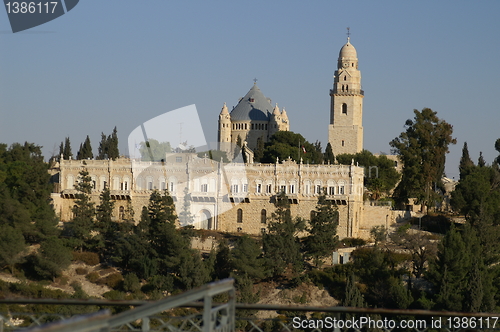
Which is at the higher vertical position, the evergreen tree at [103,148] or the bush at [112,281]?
the evergreen tree at [103,148]

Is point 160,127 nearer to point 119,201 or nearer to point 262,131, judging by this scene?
point 119,201

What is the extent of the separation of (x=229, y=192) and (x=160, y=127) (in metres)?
8.34

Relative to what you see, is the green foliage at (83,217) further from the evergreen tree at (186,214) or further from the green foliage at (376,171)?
the green foliage at (376,171)

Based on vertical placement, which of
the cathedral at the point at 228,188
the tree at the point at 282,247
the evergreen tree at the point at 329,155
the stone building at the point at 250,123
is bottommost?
the tree at the point at 282,247

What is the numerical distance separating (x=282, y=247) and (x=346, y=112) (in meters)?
27.8

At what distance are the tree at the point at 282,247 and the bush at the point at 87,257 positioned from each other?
1075 centimetres

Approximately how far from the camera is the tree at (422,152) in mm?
55656

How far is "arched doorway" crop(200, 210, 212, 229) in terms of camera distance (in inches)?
2098

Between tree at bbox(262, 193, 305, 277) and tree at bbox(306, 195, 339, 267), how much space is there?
0.86 meters

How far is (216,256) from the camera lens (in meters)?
46.6

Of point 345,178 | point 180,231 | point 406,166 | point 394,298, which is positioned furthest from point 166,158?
point 394,298

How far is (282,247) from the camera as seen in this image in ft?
151

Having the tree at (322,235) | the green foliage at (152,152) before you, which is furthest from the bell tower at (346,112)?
the tree at (322,235)

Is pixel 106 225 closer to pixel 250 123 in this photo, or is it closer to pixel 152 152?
pixel 152 152
